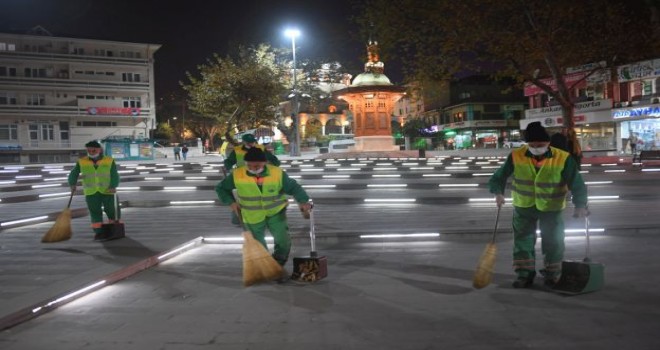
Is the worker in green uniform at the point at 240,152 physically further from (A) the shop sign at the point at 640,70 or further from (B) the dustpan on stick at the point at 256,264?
(A) the shop sign at the point at 640,70

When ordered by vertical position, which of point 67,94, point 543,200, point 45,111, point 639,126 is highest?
point 67,94

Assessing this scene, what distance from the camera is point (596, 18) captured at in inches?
867

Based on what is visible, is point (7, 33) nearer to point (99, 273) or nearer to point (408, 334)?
point (99, 273)

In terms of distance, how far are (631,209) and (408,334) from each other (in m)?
9.08

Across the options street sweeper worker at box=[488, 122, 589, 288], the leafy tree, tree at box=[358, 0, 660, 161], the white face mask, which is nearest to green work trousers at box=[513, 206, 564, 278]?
street sweeper worker at box=[488, 122, 589, 288]

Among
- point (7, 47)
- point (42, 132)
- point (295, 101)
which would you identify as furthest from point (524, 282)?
point (7, 47)

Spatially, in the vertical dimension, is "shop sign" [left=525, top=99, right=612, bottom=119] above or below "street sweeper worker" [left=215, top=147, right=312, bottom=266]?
above

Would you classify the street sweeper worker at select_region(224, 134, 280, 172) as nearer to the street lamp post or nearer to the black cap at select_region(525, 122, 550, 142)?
the black cap at select_region(525, 122, 550, 142)

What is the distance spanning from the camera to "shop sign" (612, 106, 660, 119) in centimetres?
3781

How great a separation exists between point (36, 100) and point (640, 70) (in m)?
51.2

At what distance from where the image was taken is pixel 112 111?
54.4 metres

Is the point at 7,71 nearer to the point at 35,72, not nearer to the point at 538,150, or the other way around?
the point at 35,72

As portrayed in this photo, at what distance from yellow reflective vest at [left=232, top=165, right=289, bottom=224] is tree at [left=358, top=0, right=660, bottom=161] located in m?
16.5

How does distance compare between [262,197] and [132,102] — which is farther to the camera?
[132,102]
